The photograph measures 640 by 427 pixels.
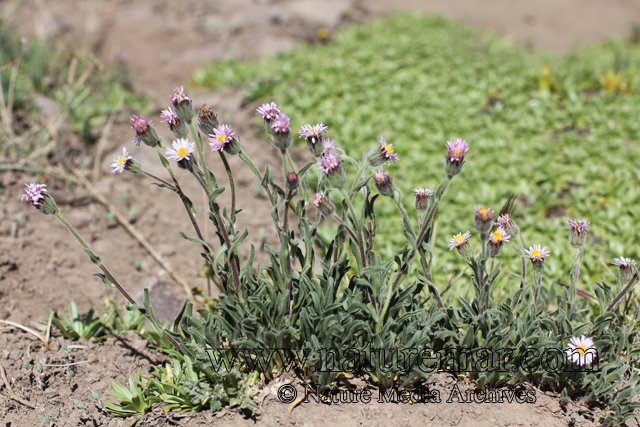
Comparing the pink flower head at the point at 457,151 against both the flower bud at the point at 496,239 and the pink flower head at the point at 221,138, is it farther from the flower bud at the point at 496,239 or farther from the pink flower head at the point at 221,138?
the pink flower head at the point at 221,138

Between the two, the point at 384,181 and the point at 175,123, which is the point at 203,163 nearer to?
the point at 175,123

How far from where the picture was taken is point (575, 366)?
1.86 meters

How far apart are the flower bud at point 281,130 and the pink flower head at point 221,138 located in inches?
6.1

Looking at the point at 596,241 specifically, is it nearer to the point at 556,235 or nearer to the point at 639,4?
the point at 556,235

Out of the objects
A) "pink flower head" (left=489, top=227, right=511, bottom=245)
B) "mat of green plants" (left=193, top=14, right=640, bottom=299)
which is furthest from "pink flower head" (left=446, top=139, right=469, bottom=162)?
"mat of green plants" (left=193, top=14, right=640, bottom=299)

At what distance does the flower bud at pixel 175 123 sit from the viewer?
1770mm

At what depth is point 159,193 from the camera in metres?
3.35

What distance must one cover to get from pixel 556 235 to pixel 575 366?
52.9 inches

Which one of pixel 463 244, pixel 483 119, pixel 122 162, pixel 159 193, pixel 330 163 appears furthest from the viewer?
pixel 483 119

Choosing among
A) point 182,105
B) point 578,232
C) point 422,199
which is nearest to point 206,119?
point 182,105

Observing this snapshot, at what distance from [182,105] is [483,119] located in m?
3.01

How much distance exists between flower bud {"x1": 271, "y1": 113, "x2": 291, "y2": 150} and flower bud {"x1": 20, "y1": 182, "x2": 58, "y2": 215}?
2.84ft

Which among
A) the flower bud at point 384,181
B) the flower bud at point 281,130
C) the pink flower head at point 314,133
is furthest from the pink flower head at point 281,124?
the flower bud at point 384,181

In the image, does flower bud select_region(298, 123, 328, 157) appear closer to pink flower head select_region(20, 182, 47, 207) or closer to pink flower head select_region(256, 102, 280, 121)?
pink flower head select_region(256, 102, 280, 121)
